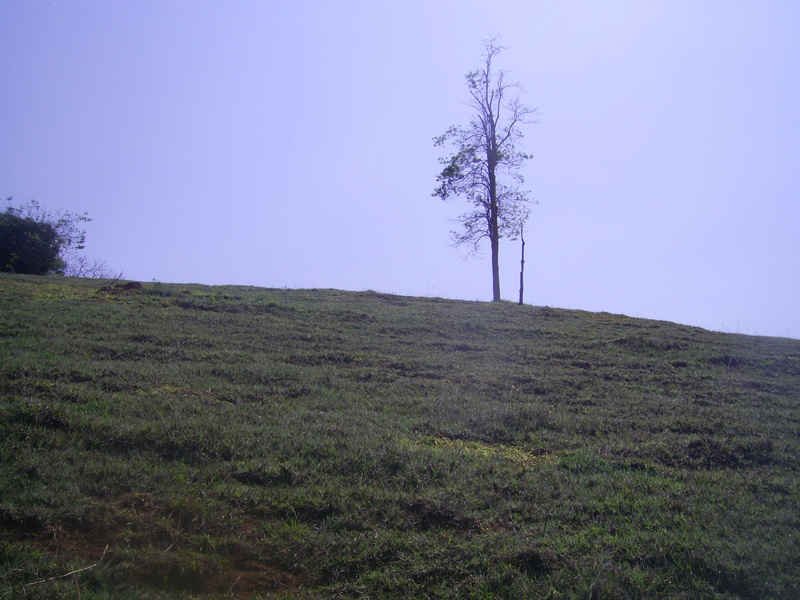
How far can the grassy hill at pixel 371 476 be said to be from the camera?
12.0ft

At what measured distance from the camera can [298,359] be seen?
34.5 ft

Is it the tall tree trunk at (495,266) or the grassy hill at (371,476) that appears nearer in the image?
the grassy hill at (371,476)

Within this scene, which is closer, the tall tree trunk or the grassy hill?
the grassy hill

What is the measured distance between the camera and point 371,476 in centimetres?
514

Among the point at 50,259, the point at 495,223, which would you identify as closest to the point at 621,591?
the point at 495,223

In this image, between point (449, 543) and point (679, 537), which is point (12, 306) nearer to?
point (449, 543)

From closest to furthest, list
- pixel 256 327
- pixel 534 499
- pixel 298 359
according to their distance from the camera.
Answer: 1. pixel 534 499
2. pixel 298 359
3. pixel 256 327

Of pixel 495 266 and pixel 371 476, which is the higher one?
pixel 495 266

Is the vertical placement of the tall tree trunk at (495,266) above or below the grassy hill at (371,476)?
above

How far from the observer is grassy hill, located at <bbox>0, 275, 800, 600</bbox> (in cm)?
367

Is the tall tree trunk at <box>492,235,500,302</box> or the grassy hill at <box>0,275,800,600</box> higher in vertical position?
the tall tree trunk at <box>492,235,500,302</box>

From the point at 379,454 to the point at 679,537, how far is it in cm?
263

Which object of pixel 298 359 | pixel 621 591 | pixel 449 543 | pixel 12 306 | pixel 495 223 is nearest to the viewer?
pixel 621 591

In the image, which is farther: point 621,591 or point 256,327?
point 256,327
